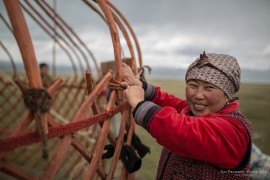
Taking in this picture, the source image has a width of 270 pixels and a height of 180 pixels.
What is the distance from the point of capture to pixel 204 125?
91cm

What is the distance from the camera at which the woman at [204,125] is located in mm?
896

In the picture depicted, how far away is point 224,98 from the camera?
45.0 inches

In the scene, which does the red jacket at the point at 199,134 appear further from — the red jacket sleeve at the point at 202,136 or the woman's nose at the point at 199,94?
the woman's nose at the point at 199,94

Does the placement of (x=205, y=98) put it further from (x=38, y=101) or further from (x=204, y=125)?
(x=38, y=101)

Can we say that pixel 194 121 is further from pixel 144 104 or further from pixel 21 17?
pixel 21 17

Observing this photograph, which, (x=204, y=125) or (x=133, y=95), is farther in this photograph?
(x=133, y=95)

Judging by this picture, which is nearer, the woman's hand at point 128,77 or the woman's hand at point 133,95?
the woman's hand at point 133,95

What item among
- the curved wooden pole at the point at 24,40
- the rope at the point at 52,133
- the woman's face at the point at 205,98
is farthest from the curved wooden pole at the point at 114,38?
the curved wooden pole at the point at 24,40

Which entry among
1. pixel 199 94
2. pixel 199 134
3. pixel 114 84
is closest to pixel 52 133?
pixel 114 84

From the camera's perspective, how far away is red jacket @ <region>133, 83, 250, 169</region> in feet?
2.91

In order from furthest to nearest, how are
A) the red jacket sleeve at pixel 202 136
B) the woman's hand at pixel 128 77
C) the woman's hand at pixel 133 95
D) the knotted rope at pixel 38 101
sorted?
the woman's hand at pixel 128 77, the woman's hand at pixel 133 95, the red jacket sleeve at pixel 202 136, the knotted rope at pixel 38 101

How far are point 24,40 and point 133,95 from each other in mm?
560

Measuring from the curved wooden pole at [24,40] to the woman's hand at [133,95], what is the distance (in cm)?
48

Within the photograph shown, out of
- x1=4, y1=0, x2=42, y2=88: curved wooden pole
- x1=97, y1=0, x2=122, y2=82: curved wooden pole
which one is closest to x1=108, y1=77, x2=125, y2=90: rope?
x1=97, y1=0, x2=122, y2=82: curved wooden pole
